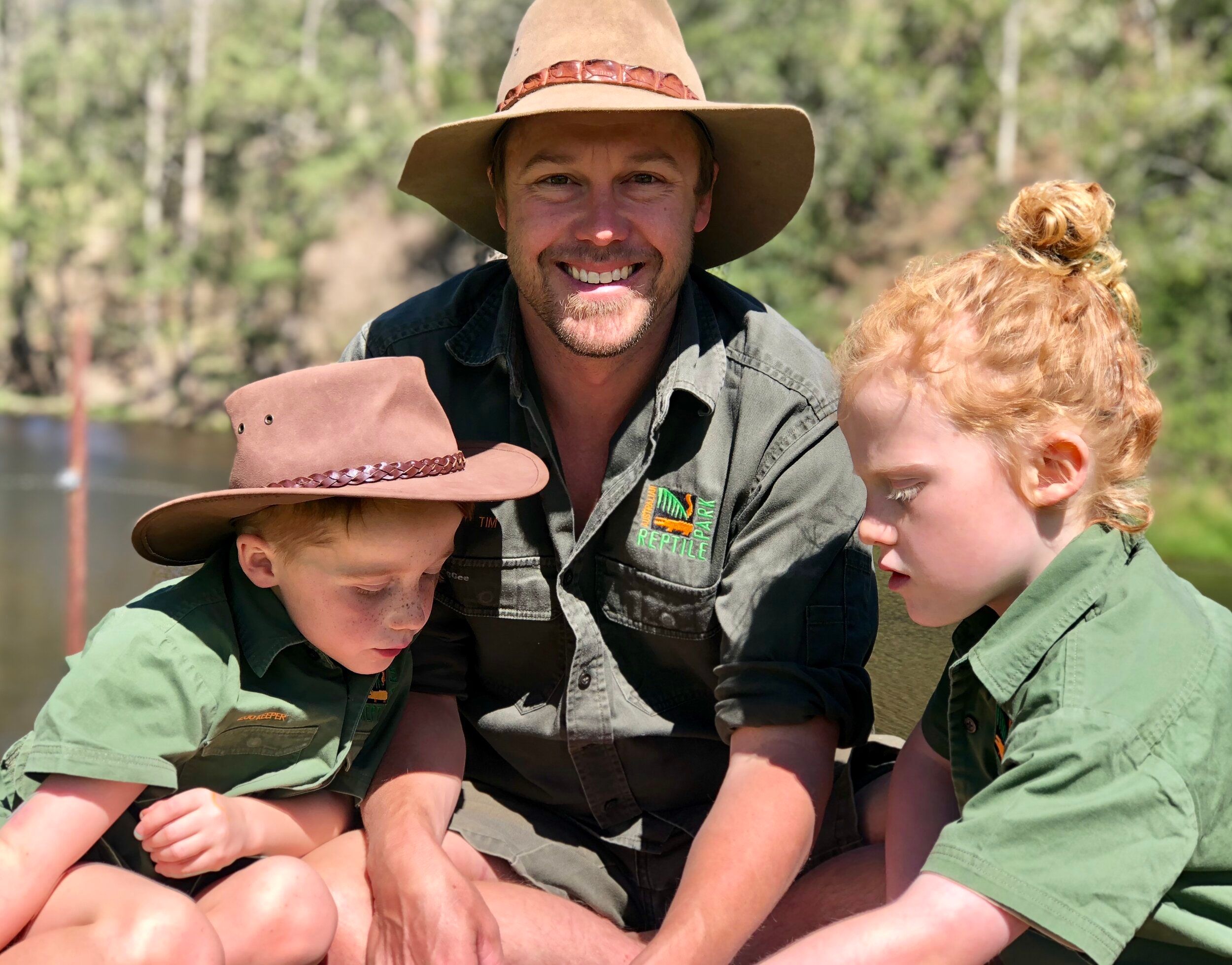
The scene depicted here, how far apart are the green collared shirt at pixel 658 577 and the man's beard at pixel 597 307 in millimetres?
89

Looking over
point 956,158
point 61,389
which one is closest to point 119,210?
point 61,389

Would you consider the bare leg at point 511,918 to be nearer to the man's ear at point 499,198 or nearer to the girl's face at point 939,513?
the girl's face at point 939,513

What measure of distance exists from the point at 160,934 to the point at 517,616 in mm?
839

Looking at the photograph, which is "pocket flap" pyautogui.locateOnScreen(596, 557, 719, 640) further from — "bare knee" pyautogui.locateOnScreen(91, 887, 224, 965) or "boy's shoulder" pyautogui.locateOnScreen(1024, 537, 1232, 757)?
"bare knee" pyautogui.locateOnScreen(91, 887, 224, 965)

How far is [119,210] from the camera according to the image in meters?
26.3

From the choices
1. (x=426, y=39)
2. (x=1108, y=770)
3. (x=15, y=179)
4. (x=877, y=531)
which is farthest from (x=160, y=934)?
(x=426, y=39)

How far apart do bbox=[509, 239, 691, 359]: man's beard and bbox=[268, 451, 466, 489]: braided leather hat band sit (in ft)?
1.23

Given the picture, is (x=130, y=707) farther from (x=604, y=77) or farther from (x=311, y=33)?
(x=311, y=33)

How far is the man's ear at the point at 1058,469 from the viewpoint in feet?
5.27

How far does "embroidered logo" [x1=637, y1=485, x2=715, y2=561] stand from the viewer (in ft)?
7.17

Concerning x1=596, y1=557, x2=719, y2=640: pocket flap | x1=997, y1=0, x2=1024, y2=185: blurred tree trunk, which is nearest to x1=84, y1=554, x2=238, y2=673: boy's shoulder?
x1=596, y1=557, x2=719, y2=640: pocket flap

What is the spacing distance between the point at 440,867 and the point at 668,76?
1299 mm

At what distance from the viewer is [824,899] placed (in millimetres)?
2082

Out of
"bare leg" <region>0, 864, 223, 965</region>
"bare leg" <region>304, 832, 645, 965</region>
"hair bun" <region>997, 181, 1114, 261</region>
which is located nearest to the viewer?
"bare leg" <region>0, 864, 223, 965</region>
